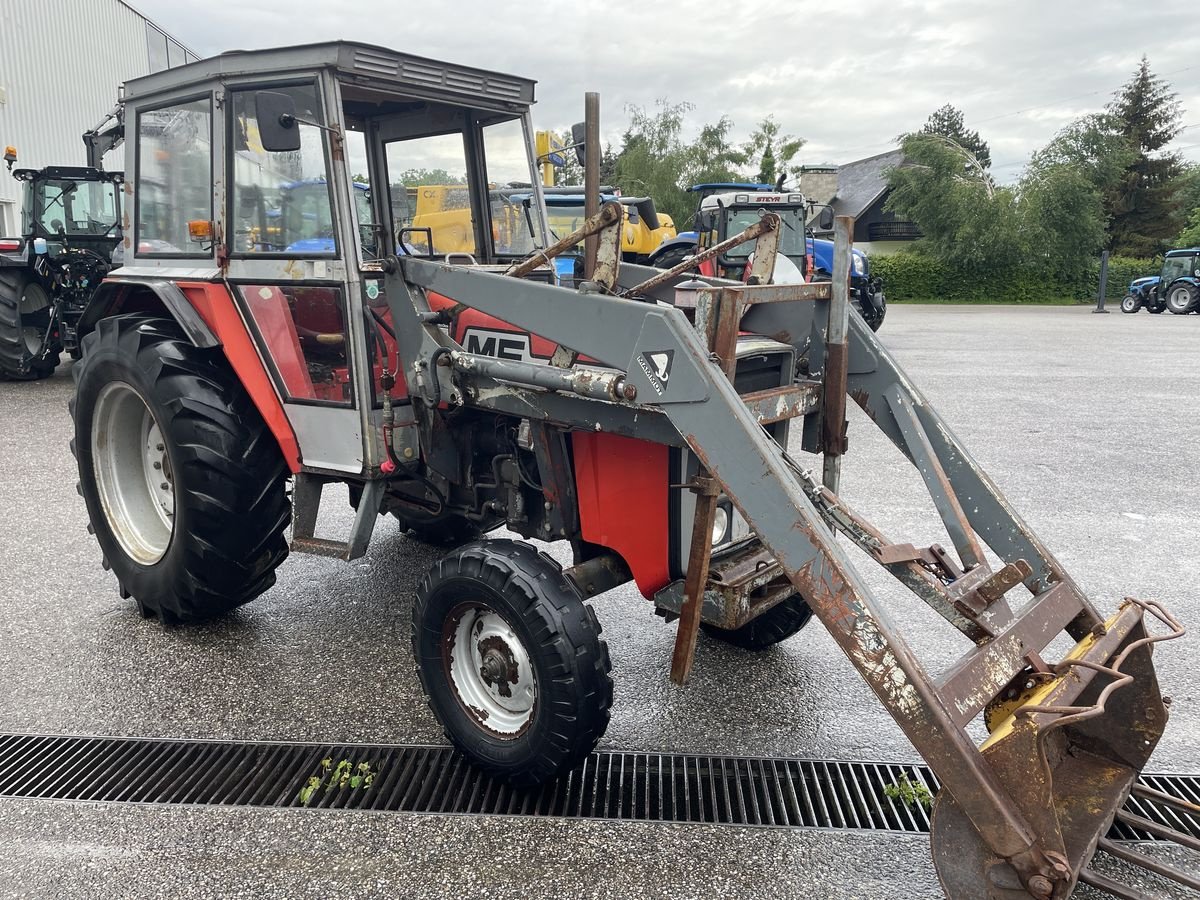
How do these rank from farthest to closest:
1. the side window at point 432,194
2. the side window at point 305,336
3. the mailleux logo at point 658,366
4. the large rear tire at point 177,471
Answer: the side window at point 432,194 < the large rear tire at point 177,471 < the side window at point 305,336 < the mailleux logo at point 658,366

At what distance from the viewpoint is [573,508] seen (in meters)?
3.41

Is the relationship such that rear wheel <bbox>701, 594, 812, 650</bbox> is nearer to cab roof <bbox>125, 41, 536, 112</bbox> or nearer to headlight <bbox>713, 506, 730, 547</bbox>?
headlight <bbox>713, 506, 730, 547</bbox>

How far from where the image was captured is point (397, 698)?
361cm

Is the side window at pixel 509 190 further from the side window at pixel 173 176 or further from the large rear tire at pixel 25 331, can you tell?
the large rear tire at pixel 25 331

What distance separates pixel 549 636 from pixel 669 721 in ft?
2.91

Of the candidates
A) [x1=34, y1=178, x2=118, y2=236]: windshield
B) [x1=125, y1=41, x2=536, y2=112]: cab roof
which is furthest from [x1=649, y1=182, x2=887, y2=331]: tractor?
[x1=125, y1=41, x2=536, y2=112]: cab roof

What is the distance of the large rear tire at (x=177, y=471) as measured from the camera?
374 cm

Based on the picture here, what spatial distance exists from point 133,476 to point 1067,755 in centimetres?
418

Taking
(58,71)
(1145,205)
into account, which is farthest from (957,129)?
(58,71)

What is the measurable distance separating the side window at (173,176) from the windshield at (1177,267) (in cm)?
2703

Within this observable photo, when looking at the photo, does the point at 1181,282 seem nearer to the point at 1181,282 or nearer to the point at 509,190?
the point at 1181,282

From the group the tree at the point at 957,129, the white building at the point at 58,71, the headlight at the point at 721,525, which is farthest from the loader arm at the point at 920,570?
the tree at the point at 957,129

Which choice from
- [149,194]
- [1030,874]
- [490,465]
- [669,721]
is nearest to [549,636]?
[669,721]

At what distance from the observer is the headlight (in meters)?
3.21
